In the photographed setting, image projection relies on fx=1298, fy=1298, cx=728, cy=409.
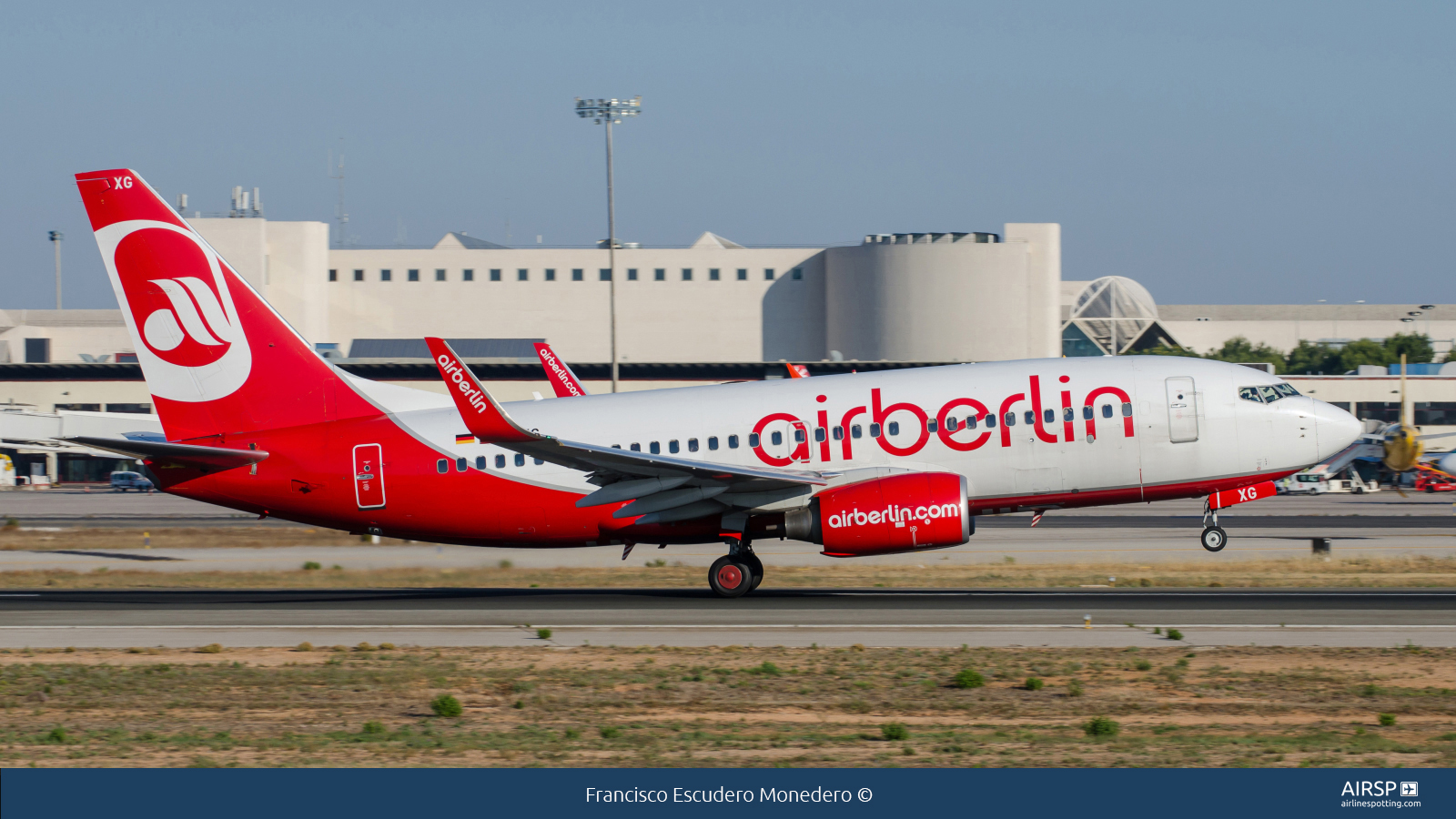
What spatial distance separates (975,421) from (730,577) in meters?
5.96

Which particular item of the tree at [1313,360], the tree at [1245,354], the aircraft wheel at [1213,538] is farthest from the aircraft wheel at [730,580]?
the tree at [1313,360]

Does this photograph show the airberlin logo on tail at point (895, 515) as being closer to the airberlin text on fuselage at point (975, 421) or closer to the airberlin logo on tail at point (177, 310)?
the airberlin text on fuselage at point (975, 421)

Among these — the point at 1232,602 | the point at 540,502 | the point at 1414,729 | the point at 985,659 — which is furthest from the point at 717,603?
the point at 1414,729

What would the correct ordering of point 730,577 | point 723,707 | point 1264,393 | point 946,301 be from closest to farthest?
point 723,707, point 730,577, point 1264,393, point 946,301

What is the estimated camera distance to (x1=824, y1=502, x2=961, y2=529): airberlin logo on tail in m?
25.0

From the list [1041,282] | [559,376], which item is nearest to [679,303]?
[1041,282]

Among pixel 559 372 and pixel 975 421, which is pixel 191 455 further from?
pixel 975 421

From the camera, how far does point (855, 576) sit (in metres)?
32.8

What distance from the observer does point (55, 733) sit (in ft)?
47.1

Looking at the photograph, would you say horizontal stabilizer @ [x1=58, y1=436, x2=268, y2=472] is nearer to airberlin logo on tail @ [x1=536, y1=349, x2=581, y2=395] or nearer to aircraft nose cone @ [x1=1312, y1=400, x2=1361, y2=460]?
airberlin logo on tail @ [x1=536, y1=349, x2=581, y2=395]

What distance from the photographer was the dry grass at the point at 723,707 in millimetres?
13258

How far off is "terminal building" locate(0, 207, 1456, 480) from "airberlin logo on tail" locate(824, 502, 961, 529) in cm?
8549

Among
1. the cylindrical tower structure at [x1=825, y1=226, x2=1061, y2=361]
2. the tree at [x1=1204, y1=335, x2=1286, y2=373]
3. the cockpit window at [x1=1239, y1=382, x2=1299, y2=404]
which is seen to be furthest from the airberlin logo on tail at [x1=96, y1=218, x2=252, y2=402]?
the tree at [x1=1204, y1=335, x2=1286, y2=373]

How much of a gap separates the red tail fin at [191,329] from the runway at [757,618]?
13.8 feet
